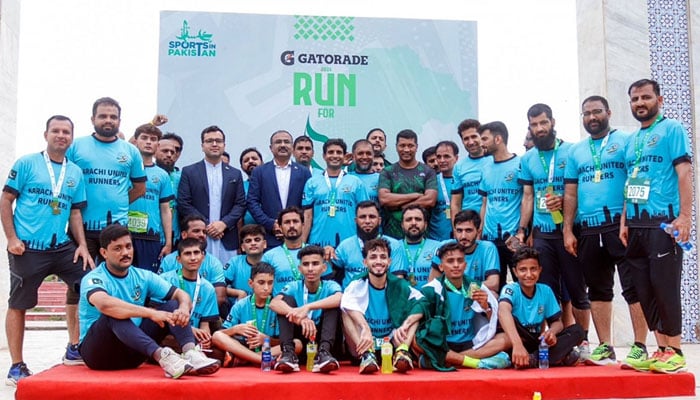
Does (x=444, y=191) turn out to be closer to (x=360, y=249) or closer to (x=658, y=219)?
(x=360, y=249)

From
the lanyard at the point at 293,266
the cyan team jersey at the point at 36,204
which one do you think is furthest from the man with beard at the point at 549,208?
the cyan team jersey at the point at 36,204

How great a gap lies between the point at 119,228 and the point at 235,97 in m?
5.23

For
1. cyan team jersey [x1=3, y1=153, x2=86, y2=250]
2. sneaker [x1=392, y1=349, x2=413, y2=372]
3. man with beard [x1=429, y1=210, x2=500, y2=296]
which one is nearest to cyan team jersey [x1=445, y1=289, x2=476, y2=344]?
man with beard [x1=429, y1=210, x2=500, y2=296]

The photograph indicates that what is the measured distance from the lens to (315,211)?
627cm

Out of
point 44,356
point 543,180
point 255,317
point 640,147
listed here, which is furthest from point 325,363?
point 44,356

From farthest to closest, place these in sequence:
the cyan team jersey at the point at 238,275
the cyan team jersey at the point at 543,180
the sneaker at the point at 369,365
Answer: the cyan team jersey at the point at 238,275 < the cyan team jersey at the point at 543,180 < the sneaker at the point at 369,365

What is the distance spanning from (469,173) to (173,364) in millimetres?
3175

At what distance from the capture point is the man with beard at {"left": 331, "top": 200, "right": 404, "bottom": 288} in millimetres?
5746

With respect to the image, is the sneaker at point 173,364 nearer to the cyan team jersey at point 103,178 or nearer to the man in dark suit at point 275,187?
the cyan team jersey at point 103,178

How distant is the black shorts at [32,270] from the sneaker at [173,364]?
1290mm

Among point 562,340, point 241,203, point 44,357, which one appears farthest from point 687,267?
point 44,357

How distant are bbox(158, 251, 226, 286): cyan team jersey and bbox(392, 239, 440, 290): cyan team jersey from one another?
1.65 metres

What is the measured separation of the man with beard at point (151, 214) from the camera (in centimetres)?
581

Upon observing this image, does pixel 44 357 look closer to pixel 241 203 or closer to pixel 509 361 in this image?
pixel 241 203
